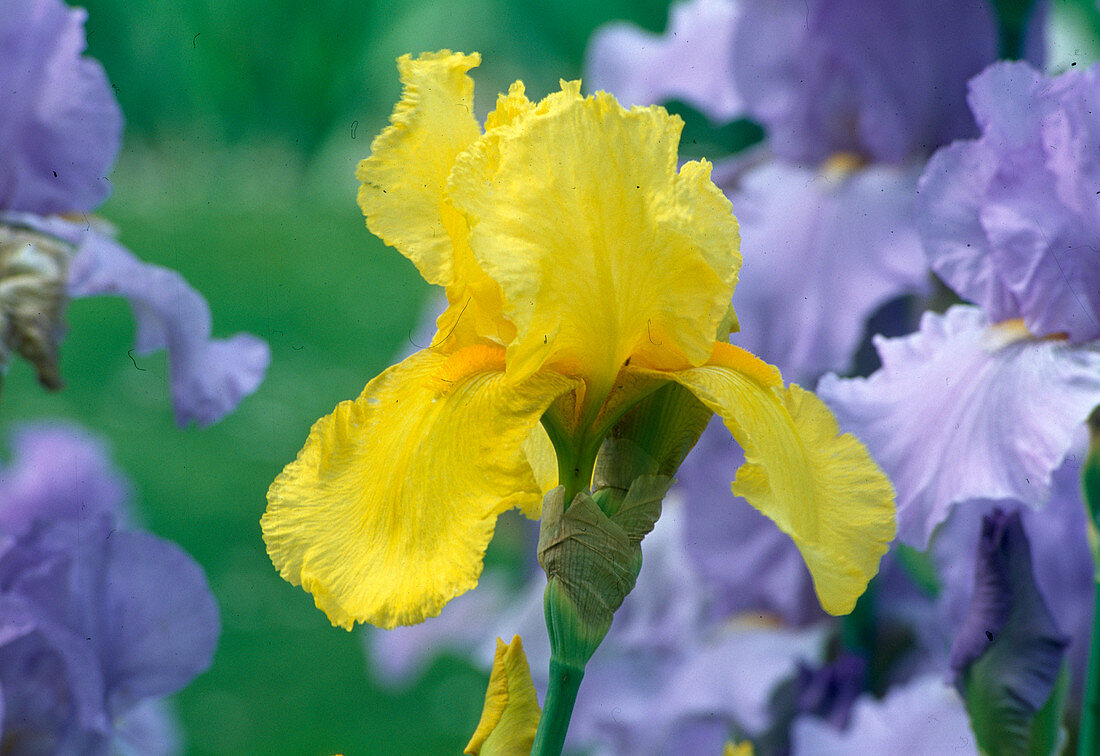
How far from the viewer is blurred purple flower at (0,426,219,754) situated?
1.13 ft

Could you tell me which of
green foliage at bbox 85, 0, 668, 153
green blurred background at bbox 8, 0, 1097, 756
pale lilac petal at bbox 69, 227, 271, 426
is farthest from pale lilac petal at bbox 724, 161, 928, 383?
green foliage at bbox 85, 0, 668, 153

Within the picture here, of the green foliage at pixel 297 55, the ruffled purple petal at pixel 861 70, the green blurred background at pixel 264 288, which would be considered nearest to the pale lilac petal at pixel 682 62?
the ruffled purple petal at pixel 861 70

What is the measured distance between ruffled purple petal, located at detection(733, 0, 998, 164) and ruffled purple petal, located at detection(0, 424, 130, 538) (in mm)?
413

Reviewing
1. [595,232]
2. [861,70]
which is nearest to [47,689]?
[595,232]

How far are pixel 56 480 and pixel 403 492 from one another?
33 cm

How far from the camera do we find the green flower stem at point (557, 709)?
22 cm

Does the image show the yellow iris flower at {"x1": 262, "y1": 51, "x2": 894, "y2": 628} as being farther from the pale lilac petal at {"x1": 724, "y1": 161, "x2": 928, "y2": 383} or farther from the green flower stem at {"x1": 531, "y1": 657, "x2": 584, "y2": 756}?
the pale lilac petal at {"x1": 724, "y1": 161, "x2": 928, "y2": 383}

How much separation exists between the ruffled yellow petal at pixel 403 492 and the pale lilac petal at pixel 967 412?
0.64ft

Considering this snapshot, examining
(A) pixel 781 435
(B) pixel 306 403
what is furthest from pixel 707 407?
(B) pixel 306 403

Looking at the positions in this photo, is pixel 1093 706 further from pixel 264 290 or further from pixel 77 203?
pixel 264 290

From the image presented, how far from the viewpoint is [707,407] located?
0.24 m

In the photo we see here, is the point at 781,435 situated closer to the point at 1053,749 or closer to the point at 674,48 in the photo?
the point at 1053,749

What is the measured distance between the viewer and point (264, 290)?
4.62 ft

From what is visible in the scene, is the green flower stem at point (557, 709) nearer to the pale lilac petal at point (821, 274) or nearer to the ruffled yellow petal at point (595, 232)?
the ruffled yellow petal at point (595, 232)
